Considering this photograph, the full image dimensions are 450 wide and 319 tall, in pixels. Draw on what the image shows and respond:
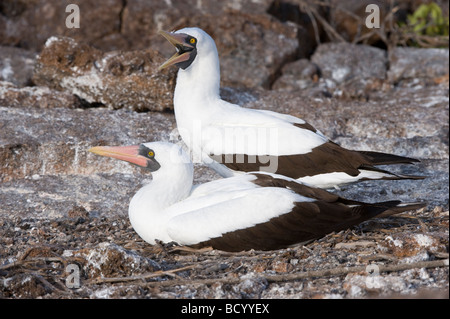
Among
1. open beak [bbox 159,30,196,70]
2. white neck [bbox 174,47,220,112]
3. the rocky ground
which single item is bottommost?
the rocky ground

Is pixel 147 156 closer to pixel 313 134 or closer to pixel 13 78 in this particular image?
pixel 313 134

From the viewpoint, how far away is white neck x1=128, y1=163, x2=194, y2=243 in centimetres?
557

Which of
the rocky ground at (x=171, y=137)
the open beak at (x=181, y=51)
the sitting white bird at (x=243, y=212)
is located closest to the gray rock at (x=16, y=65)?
the rocky ground at (x=171, y=137)

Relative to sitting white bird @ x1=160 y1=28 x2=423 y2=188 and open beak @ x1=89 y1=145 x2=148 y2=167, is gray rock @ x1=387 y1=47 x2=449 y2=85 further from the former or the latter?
open beak @ x1=89 y1=145 x2=148 y2=167

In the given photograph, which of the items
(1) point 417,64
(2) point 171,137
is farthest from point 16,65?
(1) point 417,64

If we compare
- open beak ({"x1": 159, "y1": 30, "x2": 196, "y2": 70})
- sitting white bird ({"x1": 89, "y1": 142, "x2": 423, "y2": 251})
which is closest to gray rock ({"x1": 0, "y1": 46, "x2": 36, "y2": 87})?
open beak ({"x1": 159, "y1": 30, "x2": 196, "y2": 70})

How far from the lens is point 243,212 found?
17.5ft

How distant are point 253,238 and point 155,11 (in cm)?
644

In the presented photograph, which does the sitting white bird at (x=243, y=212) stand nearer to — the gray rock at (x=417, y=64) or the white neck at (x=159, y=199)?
the white neck at (x=159, y=199)

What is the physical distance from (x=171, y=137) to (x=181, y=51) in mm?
1165

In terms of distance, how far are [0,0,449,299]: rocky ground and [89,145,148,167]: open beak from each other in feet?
1.95

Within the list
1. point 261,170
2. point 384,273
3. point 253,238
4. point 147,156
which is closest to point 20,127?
point 147,156

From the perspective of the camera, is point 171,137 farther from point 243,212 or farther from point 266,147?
point 243,212

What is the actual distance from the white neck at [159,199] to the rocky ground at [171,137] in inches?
5.6
